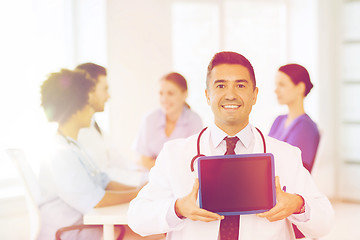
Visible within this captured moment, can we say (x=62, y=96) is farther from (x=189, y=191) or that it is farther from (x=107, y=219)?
(x=189, y=191)

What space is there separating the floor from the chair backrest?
4.36 ft

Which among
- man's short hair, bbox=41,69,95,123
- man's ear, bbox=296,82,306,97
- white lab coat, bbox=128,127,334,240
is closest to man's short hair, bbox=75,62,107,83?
man's short hair, bbox=41,69,95,123

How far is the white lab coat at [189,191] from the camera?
1.44 metres

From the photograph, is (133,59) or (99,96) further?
(133,59)

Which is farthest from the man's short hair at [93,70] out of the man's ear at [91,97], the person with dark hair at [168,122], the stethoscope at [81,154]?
the stethoscope at [81,154]

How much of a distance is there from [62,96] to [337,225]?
3084mm

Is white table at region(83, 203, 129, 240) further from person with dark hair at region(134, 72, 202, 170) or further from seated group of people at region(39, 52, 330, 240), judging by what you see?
person with dark hair at region(134, 72, 202, 170)

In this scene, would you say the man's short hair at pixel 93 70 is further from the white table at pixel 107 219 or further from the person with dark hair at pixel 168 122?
the white table at pixel 107 219

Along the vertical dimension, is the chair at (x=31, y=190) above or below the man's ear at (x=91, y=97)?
below

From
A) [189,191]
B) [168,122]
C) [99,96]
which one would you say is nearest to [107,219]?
[189,191]

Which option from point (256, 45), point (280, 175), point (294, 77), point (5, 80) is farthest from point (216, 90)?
point (256, 45)

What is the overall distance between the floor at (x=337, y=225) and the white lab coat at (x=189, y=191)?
226 cm

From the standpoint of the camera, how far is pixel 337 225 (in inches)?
169

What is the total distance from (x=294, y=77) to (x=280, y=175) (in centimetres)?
137
